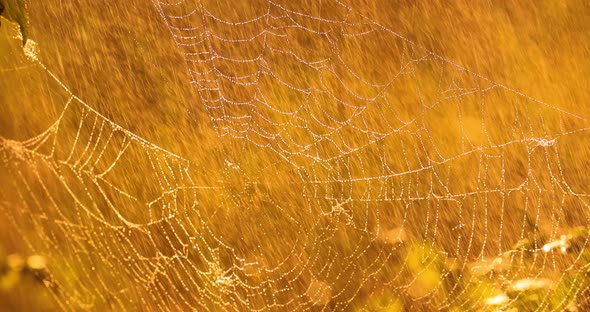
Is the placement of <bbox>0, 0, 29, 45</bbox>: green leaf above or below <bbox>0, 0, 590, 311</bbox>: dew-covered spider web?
above

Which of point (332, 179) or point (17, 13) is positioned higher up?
point (17, 13)

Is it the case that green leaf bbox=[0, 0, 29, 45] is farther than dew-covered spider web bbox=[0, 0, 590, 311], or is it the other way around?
dew-covered spider web bbox=[0, 0, 590, 311]

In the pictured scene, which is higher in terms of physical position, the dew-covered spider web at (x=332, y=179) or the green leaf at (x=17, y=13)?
the green leaf at (x=17, y=13)

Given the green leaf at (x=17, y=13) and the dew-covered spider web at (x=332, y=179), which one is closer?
the green leaf at (x=17, y=13)

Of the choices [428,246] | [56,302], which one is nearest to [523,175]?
[428,246]
